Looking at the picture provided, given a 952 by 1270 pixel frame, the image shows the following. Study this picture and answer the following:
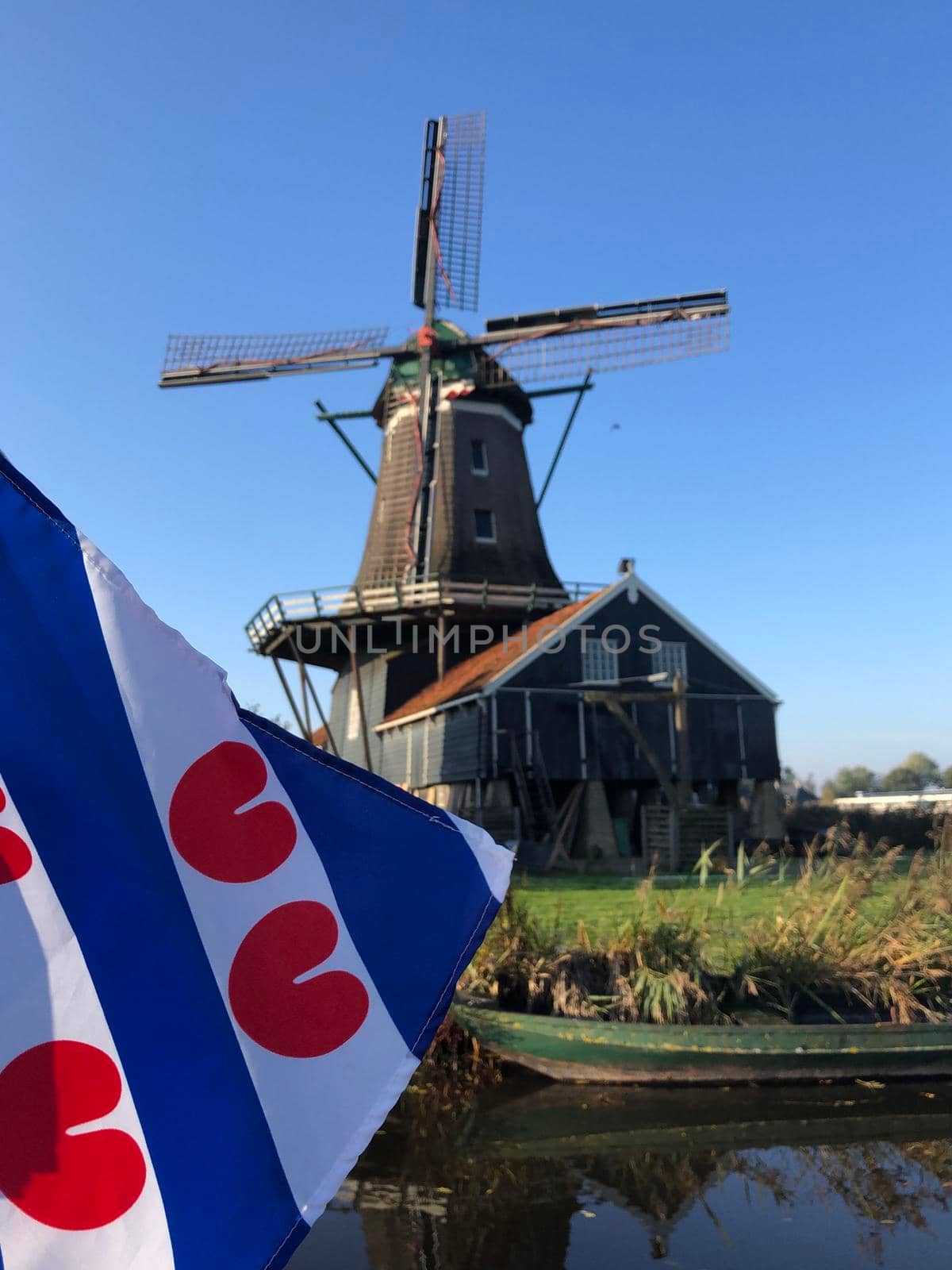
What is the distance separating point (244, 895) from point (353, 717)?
28.0 metres

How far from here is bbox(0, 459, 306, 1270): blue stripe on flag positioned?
2281mm

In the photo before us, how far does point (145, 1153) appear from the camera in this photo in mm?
2250

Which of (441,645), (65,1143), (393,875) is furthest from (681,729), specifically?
(65,1143)

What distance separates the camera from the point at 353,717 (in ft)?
99.1

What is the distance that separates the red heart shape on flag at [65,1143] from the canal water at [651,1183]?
4.58 metres

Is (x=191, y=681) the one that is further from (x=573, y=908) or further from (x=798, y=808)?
(x=798, y=808)

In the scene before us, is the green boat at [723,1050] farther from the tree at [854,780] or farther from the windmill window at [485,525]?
the tree at [854,780]

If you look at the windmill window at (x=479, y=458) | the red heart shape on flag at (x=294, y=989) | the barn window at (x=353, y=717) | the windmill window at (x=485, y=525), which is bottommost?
the red heart shape on flag at (x=294, y=989)

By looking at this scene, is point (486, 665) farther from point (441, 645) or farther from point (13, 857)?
point (13, 857)

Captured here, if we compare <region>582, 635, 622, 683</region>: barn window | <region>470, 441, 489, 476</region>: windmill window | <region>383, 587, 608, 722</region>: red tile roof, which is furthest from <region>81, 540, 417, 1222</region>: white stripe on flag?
<region>470, 441, 489, 476</region>: windmill window

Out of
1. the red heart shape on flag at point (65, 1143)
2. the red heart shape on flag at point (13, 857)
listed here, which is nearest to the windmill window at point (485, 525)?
the red heart shape on flag at point (13, 857)

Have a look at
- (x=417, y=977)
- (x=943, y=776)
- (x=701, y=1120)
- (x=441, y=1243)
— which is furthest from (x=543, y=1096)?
(x=943, y=776)

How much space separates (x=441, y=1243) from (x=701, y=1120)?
3077mm

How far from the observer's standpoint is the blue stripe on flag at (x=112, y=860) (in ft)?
7.48
